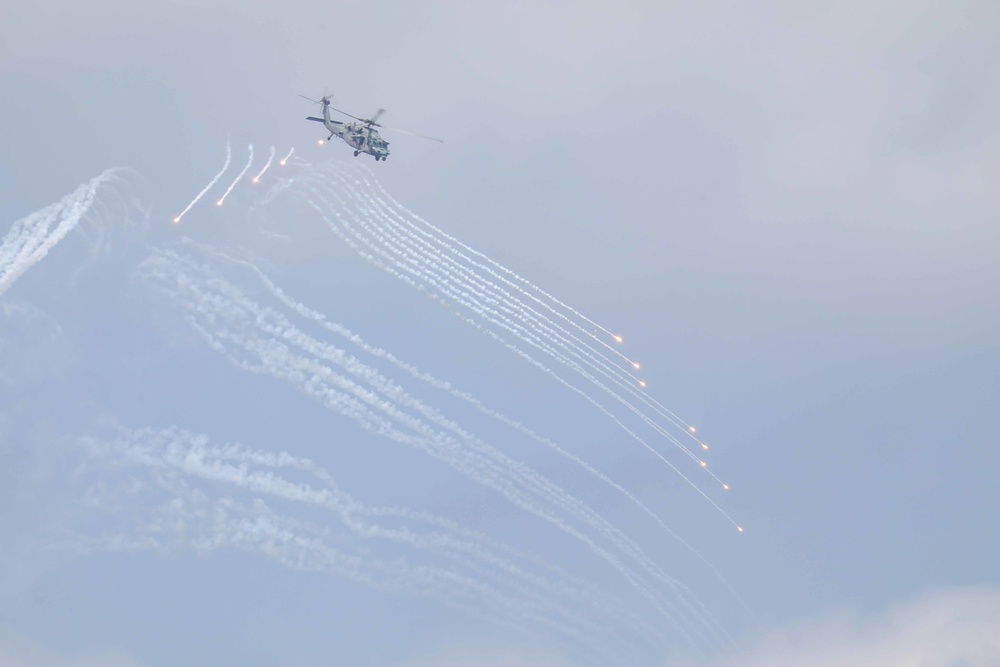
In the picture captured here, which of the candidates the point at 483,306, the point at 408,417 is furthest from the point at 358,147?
the point at 408,417

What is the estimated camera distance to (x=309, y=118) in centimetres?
7075

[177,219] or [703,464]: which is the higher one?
[703,464]

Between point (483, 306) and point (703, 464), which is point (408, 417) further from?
point (703, 464)

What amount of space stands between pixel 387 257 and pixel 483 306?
20.5 feet

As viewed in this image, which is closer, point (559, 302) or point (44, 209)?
point (44, 209)

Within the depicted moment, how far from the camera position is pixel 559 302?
70312 millimetres

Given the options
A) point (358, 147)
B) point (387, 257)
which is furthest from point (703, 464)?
point (358, 147)

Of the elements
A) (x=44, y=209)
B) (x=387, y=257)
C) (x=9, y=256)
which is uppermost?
(x=387, y=257)

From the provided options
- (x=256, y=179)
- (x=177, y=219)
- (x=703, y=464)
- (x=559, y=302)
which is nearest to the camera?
(x=177, y=219)

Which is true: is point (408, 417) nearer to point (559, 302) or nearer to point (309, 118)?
point (559, 302)

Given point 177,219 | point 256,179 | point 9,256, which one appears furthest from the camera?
point 256,179

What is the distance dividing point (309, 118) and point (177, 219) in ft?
41.7

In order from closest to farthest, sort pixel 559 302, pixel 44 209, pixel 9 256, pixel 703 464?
pixel 9 256
pixel 44 209
pixel 559 302
pixel 703 464

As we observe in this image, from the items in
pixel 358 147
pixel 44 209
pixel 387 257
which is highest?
pixel 358 147
